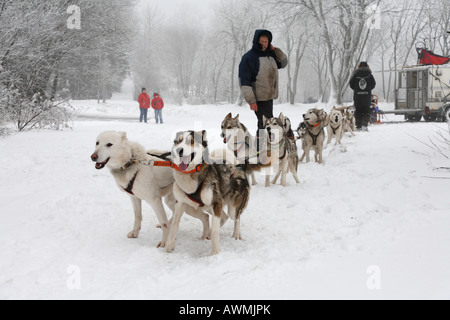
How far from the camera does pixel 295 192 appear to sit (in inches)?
207

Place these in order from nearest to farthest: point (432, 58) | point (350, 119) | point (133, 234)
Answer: point (133, 234) < point (350, 119) < point (432, 58)

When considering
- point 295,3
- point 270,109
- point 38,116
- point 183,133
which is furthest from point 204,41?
point 183,133

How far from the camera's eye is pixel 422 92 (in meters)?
16.1

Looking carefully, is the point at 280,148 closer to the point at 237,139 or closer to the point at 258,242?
the point at 237,139

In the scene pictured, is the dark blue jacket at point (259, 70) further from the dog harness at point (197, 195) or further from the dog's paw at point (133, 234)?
the dog's paw at point (133, 234)

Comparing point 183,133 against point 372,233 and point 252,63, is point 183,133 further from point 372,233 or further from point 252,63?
point 252,63

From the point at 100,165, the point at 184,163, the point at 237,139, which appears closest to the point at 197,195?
the point at 184,163

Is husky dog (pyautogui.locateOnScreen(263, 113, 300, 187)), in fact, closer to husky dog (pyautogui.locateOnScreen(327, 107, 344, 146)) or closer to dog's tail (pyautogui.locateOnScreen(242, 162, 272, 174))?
dog's tail (pyautogui.locateOnScreen(242, 162, 272, 174))

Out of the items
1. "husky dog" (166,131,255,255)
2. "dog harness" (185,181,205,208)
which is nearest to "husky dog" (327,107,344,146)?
"husky dog" (166,131,255,255)

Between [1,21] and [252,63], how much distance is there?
630 cm

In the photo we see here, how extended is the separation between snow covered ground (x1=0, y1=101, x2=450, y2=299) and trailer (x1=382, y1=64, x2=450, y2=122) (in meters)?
11.3

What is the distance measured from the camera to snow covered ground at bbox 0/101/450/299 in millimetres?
2350

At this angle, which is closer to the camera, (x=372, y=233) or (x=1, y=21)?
(x=372, y=233)

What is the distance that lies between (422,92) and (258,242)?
16213 millimetres
